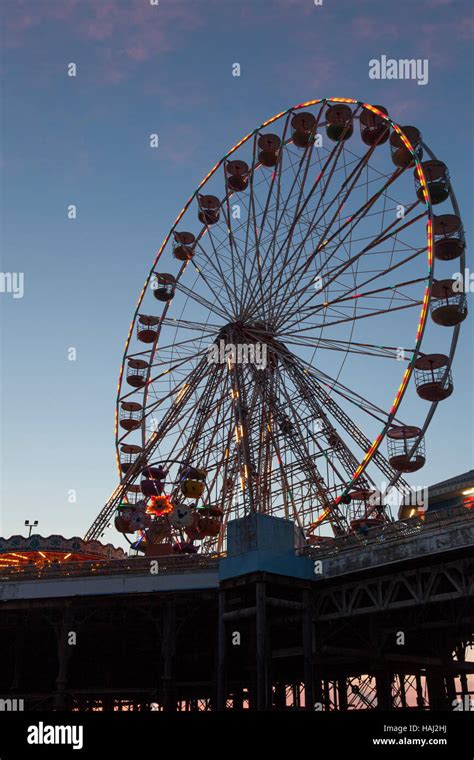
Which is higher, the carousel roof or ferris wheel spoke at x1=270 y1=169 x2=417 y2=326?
ferris wheel spoke at x1=270 y1=169 x2=417 y2=326

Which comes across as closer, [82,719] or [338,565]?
[82,719]

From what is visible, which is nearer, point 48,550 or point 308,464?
point 308,464

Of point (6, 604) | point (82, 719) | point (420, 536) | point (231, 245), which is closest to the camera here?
point (82, 719)

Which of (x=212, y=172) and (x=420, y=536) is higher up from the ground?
(x=212, y=172)

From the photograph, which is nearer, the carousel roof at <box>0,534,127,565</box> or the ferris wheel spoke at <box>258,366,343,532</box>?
the ferris wheel spoke at <box>258,366,343,532</box>

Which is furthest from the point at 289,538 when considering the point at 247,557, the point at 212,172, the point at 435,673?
the point at 212,172

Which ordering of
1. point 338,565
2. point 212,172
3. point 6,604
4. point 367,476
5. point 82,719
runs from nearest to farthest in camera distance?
point 82,719
point 338,565
point 6,604
point 367,476
point 212,172

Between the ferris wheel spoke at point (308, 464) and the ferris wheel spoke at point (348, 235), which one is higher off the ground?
the ferris wheel spoke at point (348, 235)

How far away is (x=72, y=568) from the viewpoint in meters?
37.2

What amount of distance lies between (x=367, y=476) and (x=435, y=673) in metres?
10.1

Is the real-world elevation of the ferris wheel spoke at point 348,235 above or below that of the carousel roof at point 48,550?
above

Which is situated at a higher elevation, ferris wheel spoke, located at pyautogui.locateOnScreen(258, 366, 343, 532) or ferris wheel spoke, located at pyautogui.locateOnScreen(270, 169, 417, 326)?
ferris wheel spoke, located at pyautogui.locateOnScreen(270, 169, 417, 326)

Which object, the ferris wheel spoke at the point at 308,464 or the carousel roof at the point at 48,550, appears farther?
the carousel roof at the point at 48,550

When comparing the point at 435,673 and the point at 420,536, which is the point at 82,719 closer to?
the point at 420,536
